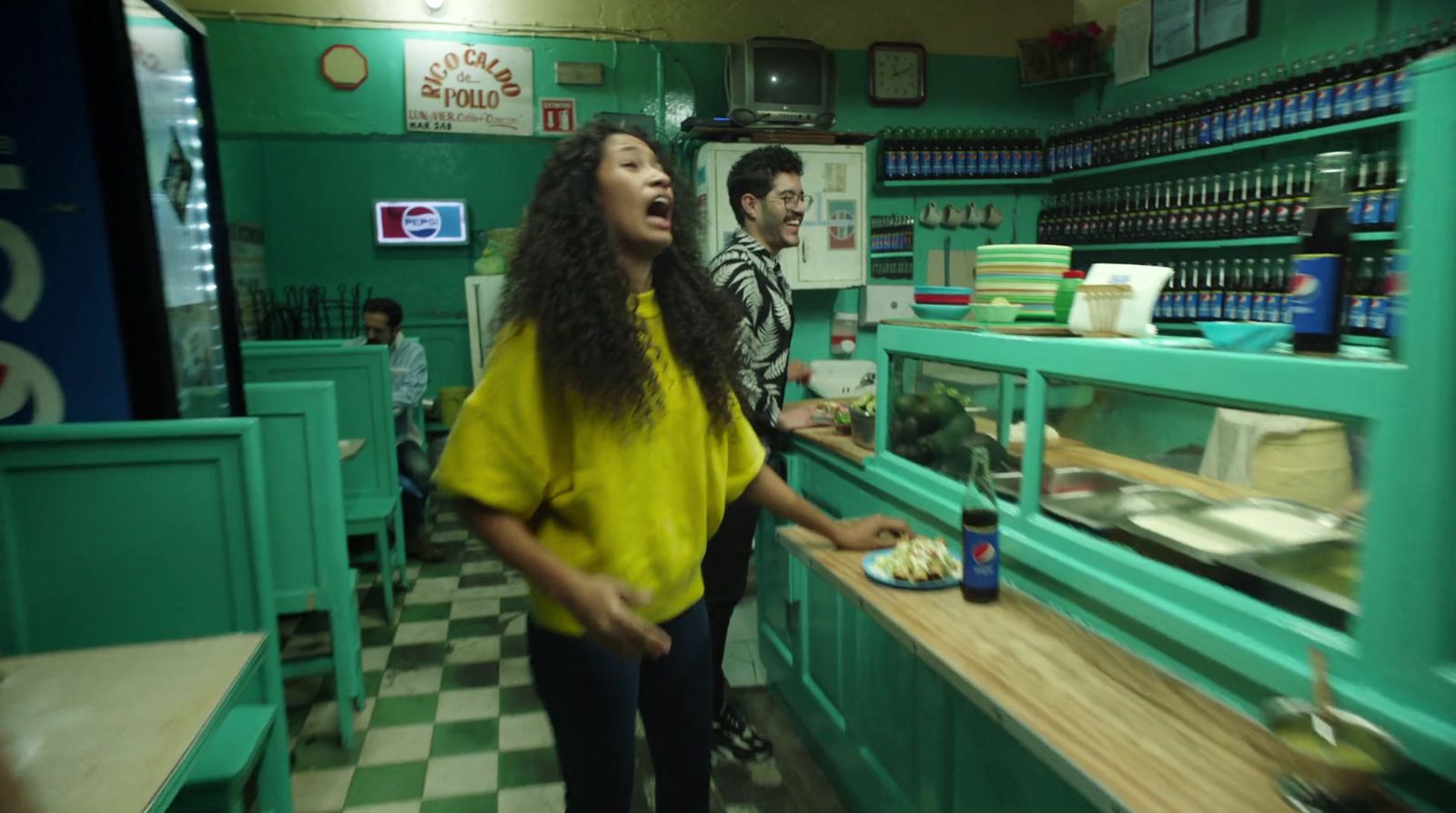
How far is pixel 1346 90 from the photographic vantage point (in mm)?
3523

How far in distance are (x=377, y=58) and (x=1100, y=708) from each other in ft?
15.1

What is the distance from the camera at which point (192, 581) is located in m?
1.79

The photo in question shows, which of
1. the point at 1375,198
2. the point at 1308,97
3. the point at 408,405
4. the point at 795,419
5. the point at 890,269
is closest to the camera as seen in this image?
the point at 795,419

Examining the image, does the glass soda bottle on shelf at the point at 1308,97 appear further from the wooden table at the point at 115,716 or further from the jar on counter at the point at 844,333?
the wooden table at the point at 115,716

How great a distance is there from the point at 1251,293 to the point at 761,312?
115 inches

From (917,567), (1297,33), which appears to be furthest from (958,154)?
(917,567)

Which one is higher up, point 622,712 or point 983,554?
point 983,554

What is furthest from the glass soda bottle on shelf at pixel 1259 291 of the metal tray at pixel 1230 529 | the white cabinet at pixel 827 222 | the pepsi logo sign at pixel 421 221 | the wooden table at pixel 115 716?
the pepsi logo sign at pixel 421 221

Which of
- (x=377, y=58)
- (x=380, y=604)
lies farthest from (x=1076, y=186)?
(x=380, y=604)

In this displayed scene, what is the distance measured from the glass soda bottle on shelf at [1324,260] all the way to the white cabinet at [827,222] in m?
3.52

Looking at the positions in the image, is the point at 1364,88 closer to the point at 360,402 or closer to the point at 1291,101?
the point at 1291,101

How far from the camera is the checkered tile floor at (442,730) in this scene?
8.03 ft

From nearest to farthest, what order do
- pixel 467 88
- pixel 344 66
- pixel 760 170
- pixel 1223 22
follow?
pixel 760 170 < pixel 1223 22 < pixel 344 66 < pixel 467 88

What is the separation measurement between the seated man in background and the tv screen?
257 centimetres
